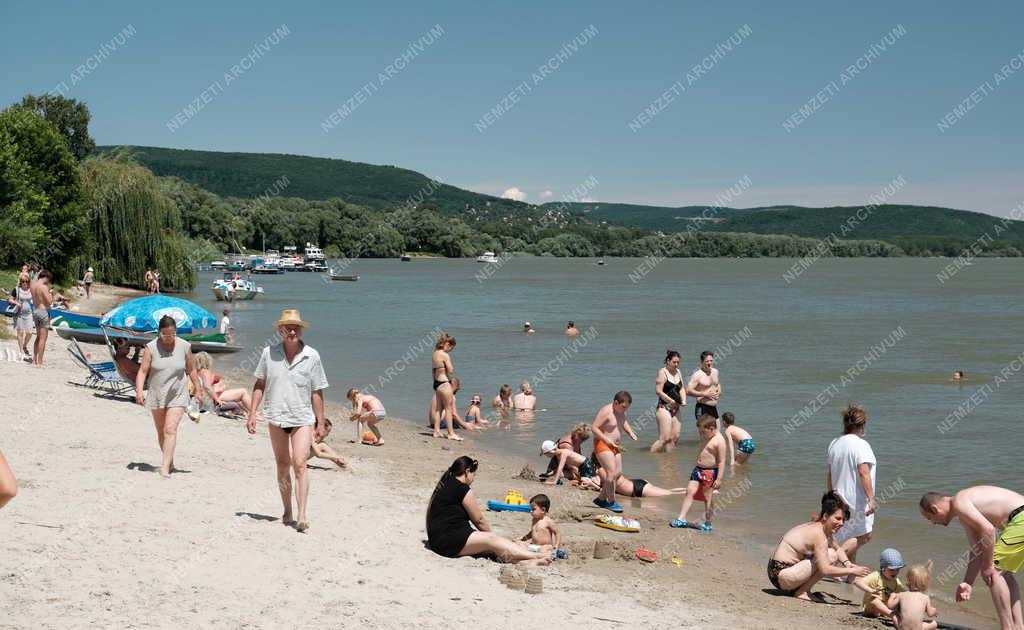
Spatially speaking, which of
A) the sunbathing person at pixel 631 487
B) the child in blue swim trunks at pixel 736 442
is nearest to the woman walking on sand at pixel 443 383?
the sunbathing person at pixel 631 487

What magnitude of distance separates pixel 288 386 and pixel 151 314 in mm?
11755

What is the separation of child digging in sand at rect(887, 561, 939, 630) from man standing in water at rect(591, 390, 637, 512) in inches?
166

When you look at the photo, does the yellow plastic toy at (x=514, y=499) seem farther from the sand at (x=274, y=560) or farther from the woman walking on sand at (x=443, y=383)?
the woman walking on sand at (x=443, y=383)

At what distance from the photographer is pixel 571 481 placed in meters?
12.6

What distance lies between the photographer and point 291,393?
774cm

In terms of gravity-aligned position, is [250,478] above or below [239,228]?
below

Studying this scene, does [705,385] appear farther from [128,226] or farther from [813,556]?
[128,226]

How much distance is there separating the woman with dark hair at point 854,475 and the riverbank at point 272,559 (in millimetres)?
715

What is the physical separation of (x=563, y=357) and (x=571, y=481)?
1734 cm

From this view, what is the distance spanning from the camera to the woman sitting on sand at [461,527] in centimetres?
816

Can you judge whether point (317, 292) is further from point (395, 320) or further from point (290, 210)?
point (290, 210)

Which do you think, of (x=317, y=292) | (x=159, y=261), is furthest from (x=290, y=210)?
(x=159, y=261)

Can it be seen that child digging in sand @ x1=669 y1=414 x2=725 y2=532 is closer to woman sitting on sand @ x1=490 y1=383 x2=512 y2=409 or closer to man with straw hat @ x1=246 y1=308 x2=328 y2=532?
man with straw hat @ x1=246 y1=308 x2=328 y2=532

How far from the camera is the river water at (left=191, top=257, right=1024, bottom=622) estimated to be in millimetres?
13250
